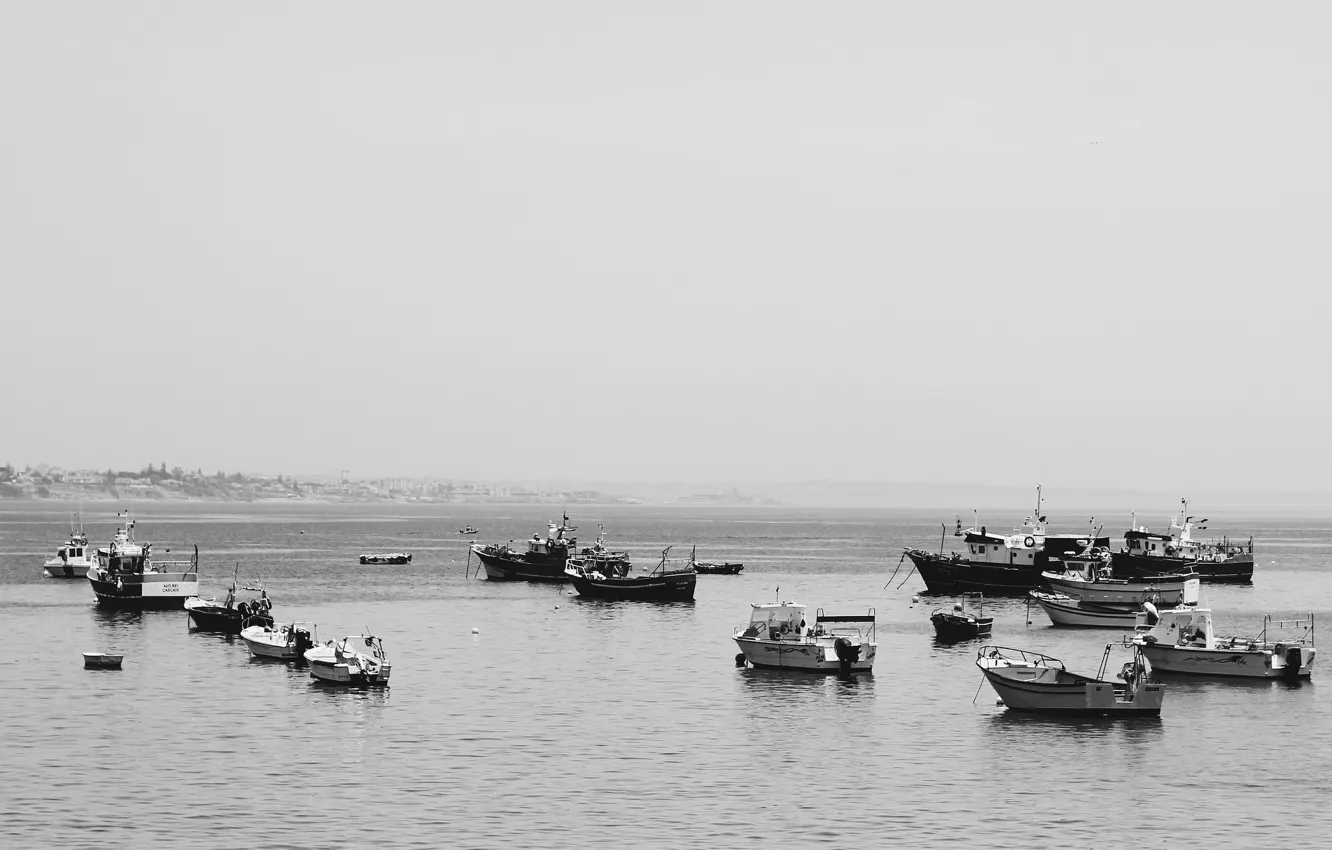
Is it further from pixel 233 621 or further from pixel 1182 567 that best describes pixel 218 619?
pixel 1182 567

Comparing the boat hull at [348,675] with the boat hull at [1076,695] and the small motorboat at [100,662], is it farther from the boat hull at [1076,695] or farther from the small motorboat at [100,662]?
the boat hull at [1076,695]

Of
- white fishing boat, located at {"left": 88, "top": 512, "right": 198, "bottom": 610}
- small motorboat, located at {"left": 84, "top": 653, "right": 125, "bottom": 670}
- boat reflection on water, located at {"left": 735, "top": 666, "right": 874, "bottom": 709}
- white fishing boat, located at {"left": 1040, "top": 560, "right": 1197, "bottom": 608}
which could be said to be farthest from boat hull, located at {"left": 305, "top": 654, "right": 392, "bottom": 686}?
white fishing boat, located at {"left": 1040, "top": 560, "right": 1197, "bottom": 608}

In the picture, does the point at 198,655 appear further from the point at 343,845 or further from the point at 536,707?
the point at 343,845

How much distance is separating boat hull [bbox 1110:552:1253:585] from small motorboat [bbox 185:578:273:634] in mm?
83173

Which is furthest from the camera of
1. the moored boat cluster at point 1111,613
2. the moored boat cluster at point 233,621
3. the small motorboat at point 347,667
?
the moored boat cluster at point 233,621

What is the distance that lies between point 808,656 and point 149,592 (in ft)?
204

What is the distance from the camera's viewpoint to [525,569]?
553 feet

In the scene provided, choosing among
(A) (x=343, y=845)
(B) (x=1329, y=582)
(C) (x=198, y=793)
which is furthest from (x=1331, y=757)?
(B) (x=1329, y=582)

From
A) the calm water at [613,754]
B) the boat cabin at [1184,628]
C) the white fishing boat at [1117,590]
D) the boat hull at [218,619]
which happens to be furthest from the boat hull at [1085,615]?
the boat hull at [218,619]

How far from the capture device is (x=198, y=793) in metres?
52.8

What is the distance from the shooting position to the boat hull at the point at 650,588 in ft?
452

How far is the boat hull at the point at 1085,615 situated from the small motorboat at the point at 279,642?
181 feet

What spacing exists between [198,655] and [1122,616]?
65.8m

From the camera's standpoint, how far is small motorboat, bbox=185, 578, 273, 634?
325 feet
